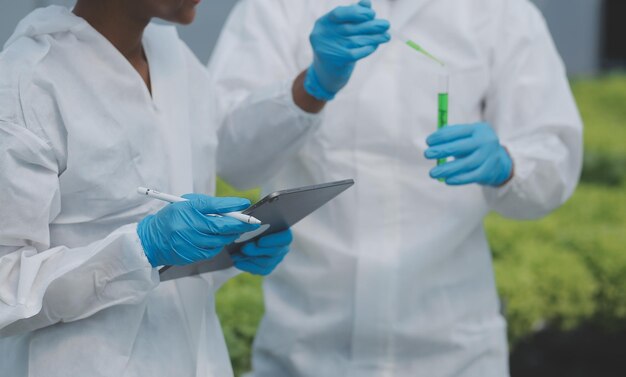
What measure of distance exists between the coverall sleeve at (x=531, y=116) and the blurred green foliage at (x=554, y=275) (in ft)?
3.94

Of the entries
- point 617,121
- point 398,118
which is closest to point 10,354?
point 398,118

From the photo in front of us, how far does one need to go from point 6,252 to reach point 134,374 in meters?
0.34

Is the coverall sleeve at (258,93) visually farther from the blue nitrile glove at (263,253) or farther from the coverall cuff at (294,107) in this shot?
the blue nitrile glove at (263,253)

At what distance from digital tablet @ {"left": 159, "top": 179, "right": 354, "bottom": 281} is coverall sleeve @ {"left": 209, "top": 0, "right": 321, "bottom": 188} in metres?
0.31

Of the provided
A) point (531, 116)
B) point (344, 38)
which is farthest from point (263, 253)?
point (531, 116)

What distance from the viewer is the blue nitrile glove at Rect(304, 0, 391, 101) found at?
204 centimetres

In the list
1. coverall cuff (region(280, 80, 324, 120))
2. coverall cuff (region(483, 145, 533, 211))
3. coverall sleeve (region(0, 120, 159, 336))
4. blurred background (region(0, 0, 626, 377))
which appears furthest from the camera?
blurred background (region(0, 0, 626, 377))

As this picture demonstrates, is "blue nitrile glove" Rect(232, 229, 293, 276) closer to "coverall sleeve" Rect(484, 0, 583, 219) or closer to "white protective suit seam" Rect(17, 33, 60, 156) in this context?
"white protective suit seam" Rect(17, 33, 60, 156)

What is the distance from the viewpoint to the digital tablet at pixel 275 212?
5.43 feet

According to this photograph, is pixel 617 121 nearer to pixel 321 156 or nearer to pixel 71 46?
pixel 321 156

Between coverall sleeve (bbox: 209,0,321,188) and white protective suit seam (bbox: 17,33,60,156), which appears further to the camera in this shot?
coverall sleeve (bbox: 209,0,321,188)

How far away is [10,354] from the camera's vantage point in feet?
5.90

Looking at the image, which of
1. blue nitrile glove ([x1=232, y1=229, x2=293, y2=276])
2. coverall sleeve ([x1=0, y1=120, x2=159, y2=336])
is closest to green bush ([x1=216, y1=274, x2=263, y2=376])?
blue nitrile glove ([x1=232, y1=229, x2=293, y2=276])

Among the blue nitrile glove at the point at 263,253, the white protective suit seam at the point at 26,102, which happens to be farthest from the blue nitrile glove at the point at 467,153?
the white protective suit seam at the point at 26,102
